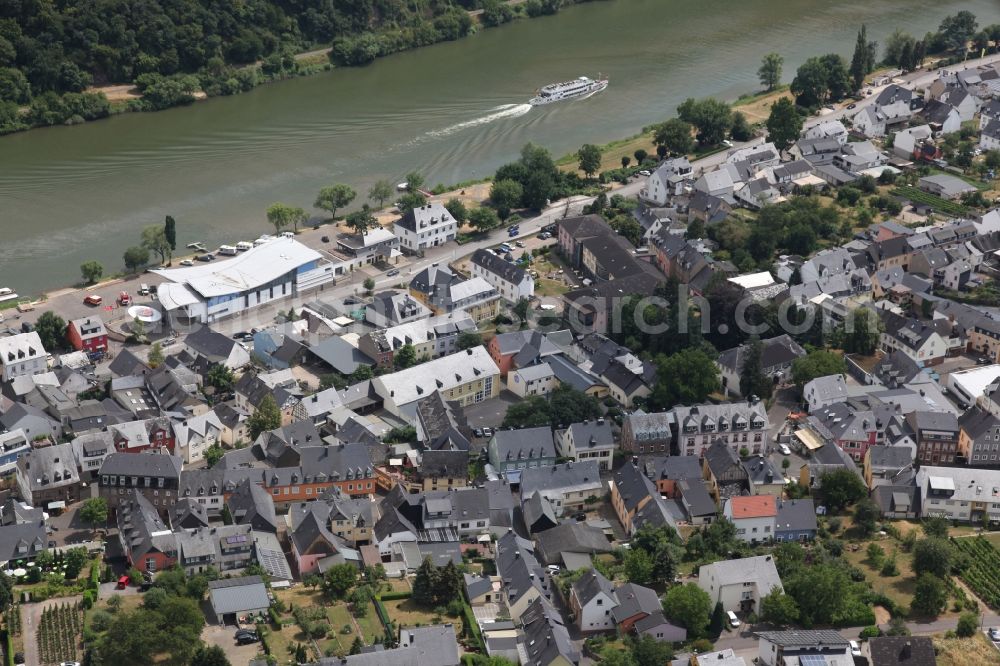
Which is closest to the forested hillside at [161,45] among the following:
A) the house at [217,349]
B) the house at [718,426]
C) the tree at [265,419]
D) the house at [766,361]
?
the house at [217,349]

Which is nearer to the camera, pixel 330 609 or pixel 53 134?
pixel 330 609

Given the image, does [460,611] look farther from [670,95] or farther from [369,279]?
[670,95]

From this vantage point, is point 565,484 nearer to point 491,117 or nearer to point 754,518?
point 754,518

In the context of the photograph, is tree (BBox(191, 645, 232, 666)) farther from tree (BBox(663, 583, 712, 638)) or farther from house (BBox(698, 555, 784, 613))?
house (BBox(698, 555, 784, 613))

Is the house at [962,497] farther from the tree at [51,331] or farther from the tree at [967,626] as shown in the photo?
the tree at [51,331]

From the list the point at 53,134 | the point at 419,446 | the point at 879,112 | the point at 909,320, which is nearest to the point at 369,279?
the point at 419,446

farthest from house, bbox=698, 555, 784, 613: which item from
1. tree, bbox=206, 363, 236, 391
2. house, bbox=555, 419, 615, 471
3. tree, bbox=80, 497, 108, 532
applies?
tree, bbox=206, 363, 236, 391

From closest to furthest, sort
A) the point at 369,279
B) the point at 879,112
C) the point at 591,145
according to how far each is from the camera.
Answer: the point at 369,279
the point at 591,145
the point at 879,112

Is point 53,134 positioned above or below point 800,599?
above
